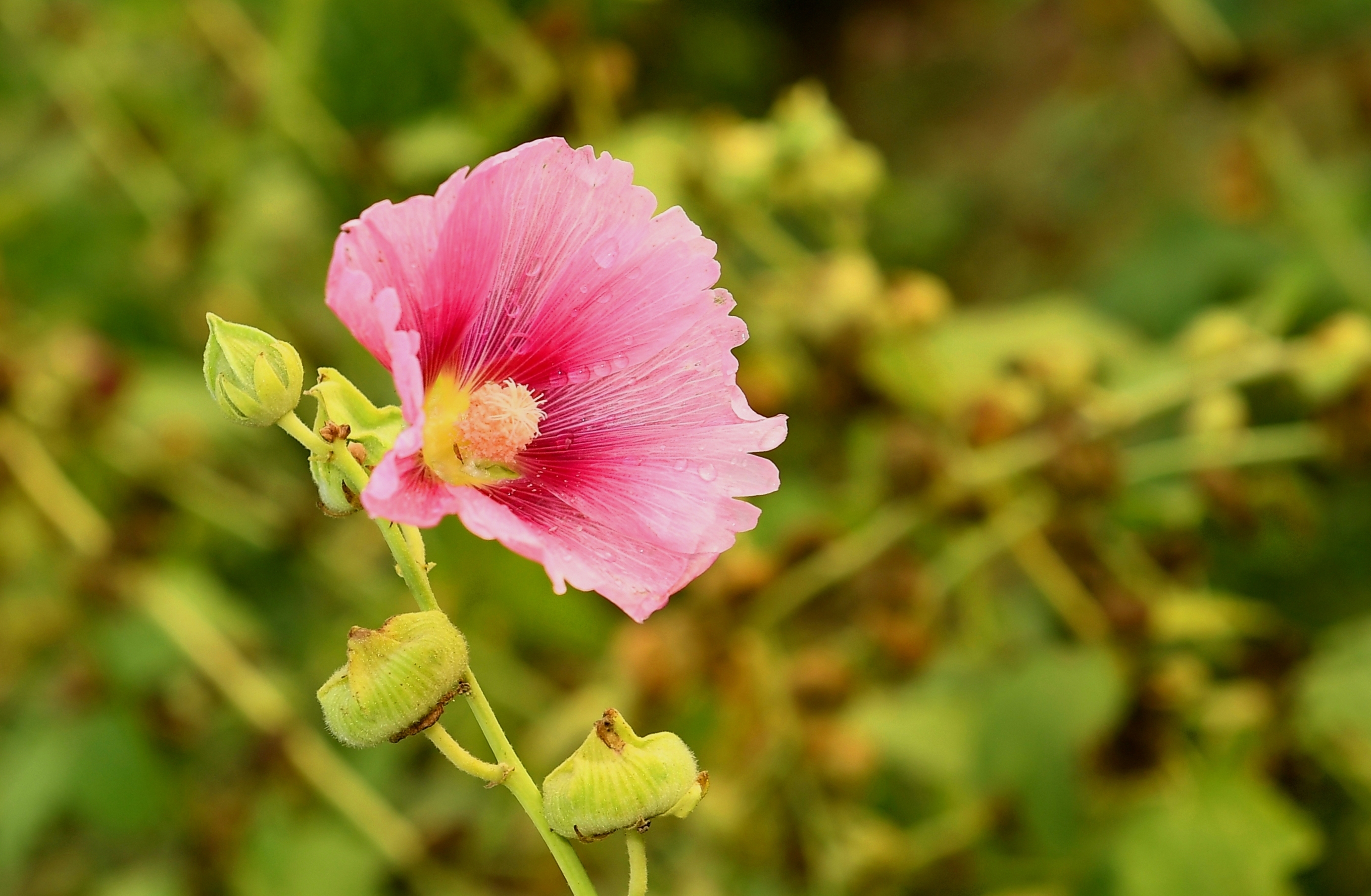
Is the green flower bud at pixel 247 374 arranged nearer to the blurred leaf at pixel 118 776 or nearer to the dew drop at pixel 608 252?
the dew drop at pixel 608 252

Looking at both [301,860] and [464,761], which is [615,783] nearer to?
[464,761]

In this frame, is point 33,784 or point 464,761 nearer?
point 464,761

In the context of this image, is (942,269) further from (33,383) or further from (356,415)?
(356,415)

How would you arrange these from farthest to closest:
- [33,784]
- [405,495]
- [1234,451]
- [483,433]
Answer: [33,784], [1234,451], [483,433], [405,495]

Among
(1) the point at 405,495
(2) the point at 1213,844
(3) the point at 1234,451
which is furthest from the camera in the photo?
(3) the point at 1234,451

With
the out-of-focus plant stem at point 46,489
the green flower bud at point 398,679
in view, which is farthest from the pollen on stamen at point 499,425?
the out-of-focus plant stem at point 46,489

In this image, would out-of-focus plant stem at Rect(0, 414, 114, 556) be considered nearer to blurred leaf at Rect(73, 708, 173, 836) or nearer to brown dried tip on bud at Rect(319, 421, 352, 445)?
blurred leaf at Rect(73, 708, 173, 836)

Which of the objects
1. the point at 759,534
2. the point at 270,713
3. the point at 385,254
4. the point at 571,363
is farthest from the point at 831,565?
the point at 385,254

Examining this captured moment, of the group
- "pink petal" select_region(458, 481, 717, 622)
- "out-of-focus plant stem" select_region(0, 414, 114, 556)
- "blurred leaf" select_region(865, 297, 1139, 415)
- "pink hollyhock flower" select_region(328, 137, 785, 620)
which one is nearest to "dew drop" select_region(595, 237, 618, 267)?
"pink hollyhock flower" select_region(328, 137, 785, 620)
